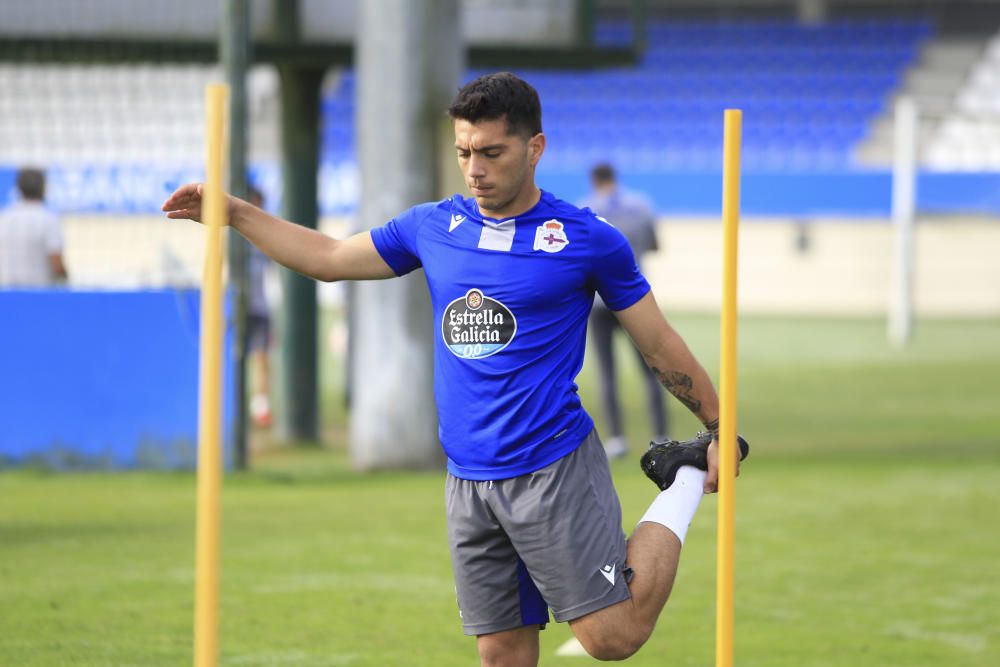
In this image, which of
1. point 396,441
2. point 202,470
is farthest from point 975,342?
point 202,470

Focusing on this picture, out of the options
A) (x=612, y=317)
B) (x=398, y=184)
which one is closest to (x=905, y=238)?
(x=612, y=317)

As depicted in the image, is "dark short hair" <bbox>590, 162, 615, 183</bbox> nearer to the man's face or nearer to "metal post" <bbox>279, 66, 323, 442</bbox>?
"metal post" <bbox>279, 66, 323, 442</bbox>

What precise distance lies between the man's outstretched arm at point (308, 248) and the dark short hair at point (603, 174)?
7108 mm

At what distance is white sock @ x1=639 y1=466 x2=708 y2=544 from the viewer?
4418mm

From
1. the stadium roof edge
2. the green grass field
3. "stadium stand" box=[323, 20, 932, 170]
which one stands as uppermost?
"stadium stand" box=[323, 20, 932, 170]

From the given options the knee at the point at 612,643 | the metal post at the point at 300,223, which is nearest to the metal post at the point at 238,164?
the metal post at the point at 300,223

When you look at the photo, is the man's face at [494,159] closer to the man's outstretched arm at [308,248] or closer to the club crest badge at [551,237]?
the club crest badge at [551,237]

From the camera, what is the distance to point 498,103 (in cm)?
401

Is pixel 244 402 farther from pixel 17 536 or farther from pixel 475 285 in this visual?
pixel 475 285

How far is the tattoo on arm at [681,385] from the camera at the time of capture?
14.3 ft

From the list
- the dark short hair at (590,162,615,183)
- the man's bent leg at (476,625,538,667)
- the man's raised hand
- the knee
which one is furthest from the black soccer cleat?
the dark short hair at (590,162,615,183)

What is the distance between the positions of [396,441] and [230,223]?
6.85 metres

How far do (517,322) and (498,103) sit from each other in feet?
1.86

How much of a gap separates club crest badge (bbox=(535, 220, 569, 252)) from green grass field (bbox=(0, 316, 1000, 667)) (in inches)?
92.4
